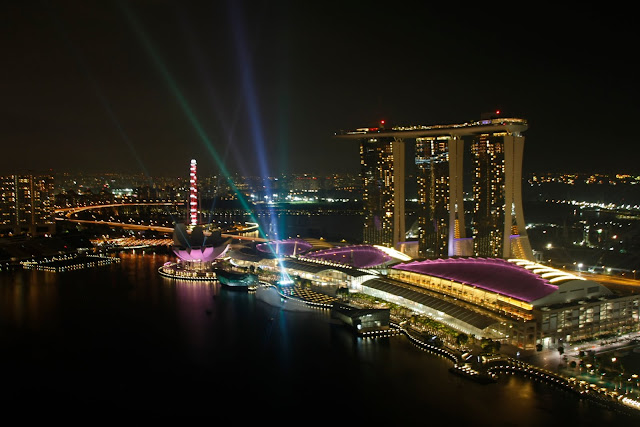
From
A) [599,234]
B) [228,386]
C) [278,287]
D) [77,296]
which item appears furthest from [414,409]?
[599,234]

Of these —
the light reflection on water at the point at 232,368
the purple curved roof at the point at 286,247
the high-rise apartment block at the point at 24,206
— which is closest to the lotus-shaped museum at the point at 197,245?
the purple curved roof at the point at 286,247

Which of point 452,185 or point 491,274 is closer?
point 491,274

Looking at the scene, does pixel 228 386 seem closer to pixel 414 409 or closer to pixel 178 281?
pixel 414 409

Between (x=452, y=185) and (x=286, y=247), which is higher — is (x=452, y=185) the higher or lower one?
the higher one

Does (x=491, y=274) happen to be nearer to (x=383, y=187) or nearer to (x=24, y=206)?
(x=383, y=187)

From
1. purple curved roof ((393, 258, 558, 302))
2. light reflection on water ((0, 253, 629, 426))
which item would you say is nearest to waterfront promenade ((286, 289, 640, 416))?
light reflection on water ((0, 253, 629, 426))

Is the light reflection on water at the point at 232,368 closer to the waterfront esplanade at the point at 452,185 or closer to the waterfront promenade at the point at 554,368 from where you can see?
the waterfront promenade at the point at 554,368

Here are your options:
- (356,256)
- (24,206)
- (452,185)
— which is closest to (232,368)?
(356,256)
